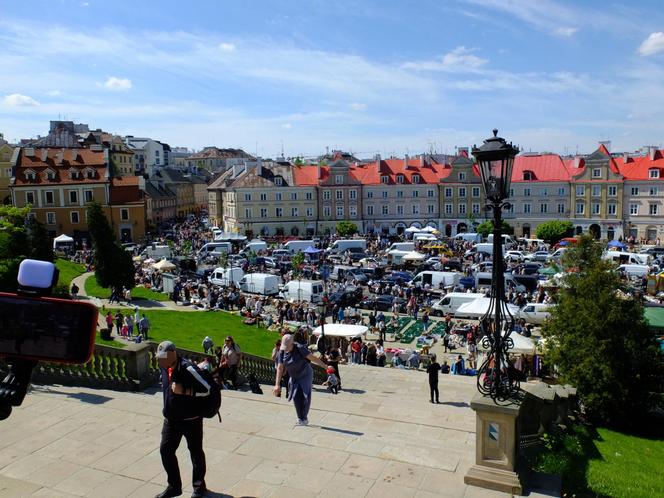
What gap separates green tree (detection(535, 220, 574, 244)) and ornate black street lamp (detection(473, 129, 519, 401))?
58275mm

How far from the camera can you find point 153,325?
97.0 ft

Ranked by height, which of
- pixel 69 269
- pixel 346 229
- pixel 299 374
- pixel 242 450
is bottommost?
pixel 69 269

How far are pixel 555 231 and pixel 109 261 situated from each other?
44.7m

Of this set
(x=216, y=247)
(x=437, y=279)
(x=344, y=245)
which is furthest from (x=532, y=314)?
(x=216, y=247)

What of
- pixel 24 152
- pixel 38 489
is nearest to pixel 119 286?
pixel 38 489

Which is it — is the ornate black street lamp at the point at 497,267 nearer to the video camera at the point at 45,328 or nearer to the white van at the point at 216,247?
the video camera at the point at 45,328

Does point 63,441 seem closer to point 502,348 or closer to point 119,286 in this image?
point 502,348

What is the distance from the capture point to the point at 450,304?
35.8m

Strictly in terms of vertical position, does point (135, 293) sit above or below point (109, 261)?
below

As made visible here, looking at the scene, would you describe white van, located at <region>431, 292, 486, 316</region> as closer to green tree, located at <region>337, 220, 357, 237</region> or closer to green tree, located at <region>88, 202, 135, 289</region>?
green tree, located at <region>88, 202, 135, 289</region>

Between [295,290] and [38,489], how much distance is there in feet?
106

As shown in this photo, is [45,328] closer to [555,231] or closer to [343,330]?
[343,330]

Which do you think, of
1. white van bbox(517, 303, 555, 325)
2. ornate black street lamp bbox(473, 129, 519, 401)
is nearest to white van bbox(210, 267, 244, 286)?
white van bbox(517, 303, 555, 325)

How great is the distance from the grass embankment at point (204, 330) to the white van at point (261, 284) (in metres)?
6.82
